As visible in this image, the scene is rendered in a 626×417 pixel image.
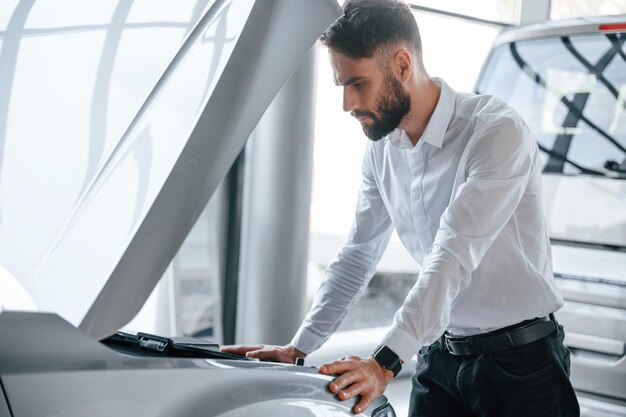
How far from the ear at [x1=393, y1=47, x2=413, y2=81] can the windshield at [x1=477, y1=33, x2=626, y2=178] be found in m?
2.41

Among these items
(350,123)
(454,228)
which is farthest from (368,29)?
(350,123)

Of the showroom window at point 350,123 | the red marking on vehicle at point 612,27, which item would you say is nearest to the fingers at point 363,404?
the red marking on vehicle at point 612,27

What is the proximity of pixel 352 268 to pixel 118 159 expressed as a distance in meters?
1.16

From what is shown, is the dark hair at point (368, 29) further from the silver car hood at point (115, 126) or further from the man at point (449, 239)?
the silver car hood at point (115, 126)

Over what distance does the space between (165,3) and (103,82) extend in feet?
0.52

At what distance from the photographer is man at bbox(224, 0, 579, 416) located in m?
1.87

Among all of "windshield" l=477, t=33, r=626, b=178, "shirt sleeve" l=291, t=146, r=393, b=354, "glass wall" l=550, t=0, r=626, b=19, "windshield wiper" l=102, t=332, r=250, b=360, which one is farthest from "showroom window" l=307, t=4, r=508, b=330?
"windshield wiper" l=102, t=332, r=250, b=360

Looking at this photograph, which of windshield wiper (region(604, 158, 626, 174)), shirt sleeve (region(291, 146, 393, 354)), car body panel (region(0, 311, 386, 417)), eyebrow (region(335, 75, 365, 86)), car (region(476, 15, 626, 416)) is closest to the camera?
car body panel (region(0, 311, 386, 417))

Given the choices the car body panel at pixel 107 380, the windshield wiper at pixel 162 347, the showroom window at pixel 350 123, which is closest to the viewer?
the car body panel at pixel 107 380

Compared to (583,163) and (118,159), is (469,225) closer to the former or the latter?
(118,159)

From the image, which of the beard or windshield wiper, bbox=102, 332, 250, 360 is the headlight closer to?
windshield wiper, bbox=102, 332, 250, 360

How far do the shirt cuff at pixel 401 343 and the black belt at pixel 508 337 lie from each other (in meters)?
0.38

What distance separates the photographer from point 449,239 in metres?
1.86

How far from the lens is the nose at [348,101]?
199 centimetres
